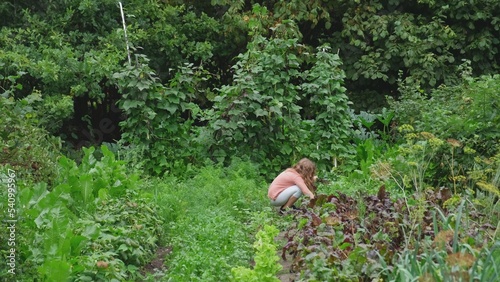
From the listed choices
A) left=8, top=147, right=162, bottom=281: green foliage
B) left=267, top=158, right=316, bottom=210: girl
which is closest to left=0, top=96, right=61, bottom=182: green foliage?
left=8, top=147, right=162, bottom=281: green foliage

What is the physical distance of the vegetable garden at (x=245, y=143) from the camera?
21.3ft

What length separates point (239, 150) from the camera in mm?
12461

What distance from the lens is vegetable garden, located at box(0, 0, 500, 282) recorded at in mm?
6496

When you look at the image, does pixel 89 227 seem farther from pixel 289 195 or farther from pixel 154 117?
pixel 154 117

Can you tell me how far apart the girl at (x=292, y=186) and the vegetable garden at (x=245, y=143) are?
293 mm

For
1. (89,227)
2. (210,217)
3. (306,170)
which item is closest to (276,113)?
(306,170)

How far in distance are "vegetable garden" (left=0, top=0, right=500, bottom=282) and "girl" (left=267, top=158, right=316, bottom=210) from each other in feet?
0.96

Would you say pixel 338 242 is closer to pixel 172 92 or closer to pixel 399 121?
pixel 172 92

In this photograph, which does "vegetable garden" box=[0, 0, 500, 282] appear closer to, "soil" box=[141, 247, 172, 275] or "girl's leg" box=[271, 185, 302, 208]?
"soil" box=[141, 247, 172, 275]

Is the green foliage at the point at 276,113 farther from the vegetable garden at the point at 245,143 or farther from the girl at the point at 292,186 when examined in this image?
the girl at the point at 292,186

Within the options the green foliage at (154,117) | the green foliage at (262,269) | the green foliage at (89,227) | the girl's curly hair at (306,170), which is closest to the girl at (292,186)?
the girl's curly hair at (306,170)

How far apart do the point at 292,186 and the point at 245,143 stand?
2.50m

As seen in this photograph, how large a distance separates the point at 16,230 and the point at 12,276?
1.35 feet

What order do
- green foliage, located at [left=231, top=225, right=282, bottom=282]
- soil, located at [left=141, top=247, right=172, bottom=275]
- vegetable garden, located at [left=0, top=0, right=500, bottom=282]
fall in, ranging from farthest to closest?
soil, located at [left=141, top=247, right=172, bottom=275] → vegetable garden, located at [left=0, top=0, right=500, bottom=282] → green foliage, located at [left=231, top=225, right=282, bottom=282]
